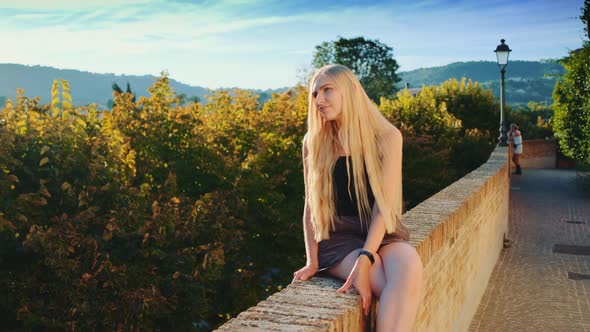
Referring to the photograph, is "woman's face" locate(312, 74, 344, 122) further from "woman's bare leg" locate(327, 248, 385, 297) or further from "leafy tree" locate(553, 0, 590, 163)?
"leafy tree" locate(553, 0, 590, 163)

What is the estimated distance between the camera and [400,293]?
361cm

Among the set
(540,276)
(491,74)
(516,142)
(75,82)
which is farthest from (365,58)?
(75,82)

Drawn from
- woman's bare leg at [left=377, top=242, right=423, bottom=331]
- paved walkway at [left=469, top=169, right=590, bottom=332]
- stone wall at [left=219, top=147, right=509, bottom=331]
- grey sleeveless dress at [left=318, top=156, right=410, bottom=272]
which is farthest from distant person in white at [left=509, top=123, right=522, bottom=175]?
woman's bare leg at [left=377, top=242, right=423, bottom=331]

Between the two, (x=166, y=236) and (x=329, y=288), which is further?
(x=166, y=236)

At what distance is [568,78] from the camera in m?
24.2

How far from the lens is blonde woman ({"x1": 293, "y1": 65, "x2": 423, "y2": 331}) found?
147 inches

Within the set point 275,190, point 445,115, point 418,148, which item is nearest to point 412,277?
point 275,190

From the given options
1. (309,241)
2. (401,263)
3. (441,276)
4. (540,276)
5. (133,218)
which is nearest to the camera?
(401,263)

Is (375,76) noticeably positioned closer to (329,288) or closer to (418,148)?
(418,148)

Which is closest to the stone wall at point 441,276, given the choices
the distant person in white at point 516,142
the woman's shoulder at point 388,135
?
the woman's shoulder at point 388,135

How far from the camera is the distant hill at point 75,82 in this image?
389ft

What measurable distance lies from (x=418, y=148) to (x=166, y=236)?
9.94 meters

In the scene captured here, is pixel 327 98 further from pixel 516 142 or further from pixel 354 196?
pixel 516 142

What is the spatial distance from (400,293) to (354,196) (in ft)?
2.29
